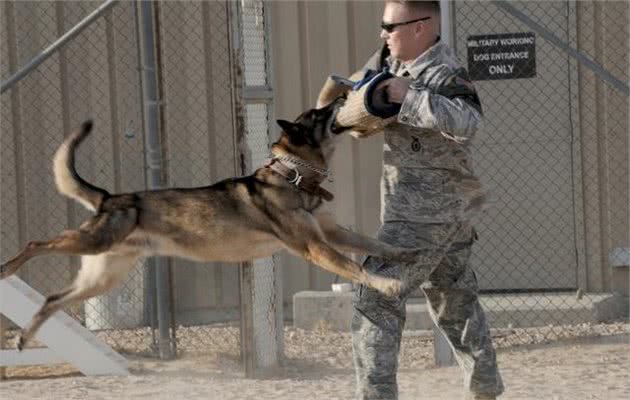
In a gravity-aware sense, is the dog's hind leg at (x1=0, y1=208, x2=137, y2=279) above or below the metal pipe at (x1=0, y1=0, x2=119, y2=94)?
below

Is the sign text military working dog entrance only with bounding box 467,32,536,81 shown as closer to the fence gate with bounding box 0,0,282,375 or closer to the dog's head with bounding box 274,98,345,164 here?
the fence gate with bounding box 0,0,282,375

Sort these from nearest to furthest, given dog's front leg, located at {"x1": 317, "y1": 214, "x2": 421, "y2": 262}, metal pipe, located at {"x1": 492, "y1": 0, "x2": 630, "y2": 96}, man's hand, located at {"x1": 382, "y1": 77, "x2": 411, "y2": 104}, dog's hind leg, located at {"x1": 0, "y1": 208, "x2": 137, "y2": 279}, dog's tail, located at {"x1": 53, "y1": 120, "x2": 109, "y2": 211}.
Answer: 1. man's hand, located at {"x1": 382, "y1": 77, "x2": 411, "y2": 104}
2. dog's front leg, located at {"x1": 317, "y1": 214, "x2": 421, "y2": 262}
3. dog's hind leg, located at {"x1": 0, "y1": 208, "x2": 137, "y2": 279}
4. dog's tail, located at {"x1": 53, "y1": 120, "x2": 109, "y2": 211}
5. metal pipe, located at {"x1": 492, "y1": 0, "x2": 630, "y2": 96}

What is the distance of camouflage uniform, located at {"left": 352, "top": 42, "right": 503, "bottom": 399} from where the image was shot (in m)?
4.75

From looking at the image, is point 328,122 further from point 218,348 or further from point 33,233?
point 33,233

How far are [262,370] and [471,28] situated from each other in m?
3.05

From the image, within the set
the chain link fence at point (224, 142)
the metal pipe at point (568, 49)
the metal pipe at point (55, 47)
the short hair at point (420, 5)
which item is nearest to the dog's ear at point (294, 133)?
the short hair at point (420, 5)

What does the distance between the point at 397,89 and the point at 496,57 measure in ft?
14.0

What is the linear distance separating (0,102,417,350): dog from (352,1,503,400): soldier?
0.40 m

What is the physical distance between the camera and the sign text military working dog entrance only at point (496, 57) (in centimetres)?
864

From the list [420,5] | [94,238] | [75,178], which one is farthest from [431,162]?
[75,178]

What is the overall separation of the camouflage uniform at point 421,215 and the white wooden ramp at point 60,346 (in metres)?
2.76

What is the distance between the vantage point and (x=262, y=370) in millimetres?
7328

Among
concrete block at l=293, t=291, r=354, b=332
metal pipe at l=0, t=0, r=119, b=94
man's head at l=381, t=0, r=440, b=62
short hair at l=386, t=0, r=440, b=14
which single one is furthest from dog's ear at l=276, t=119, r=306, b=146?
concrete block at l=293, t=291, r=354, b=332

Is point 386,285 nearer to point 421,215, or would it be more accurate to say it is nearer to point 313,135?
point 421,215
